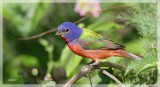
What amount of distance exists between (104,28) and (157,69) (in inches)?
12.4

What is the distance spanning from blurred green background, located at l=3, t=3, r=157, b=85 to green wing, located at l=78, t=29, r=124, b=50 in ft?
0.18

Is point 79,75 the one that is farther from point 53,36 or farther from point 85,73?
point 53,36

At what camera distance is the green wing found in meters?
2.01

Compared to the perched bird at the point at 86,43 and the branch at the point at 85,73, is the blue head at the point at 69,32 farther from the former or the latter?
the branch at the point at 85,73

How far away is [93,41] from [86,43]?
0.09ft

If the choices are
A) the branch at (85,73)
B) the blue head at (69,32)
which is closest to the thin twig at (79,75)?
the branch at (85,73)

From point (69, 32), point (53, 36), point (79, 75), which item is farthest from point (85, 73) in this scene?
point (53, 36)

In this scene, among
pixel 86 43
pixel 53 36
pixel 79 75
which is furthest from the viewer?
pixel 53 36

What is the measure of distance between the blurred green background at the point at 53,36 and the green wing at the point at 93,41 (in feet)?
0.18

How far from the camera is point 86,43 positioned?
2.00 metres

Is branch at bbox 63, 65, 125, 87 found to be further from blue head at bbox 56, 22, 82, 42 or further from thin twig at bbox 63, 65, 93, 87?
blue head at bbox 56, 22, 82, 42

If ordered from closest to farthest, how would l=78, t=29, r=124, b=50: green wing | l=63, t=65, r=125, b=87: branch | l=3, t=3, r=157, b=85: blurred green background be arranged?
l=63, t=65, r=125, b=87: branch, l=78, t=29, r=124, b=50: green wing, l=3, t=3, r=157, b=85: blurred green background

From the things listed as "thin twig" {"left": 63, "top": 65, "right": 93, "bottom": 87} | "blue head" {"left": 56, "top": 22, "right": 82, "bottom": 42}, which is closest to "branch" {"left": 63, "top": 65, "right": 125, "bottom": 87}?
"thin twig" {"left": 63, "top": 65, "right": 93, "bottom": 87}

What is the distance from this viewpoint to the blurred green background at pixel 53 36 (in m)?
2.11
